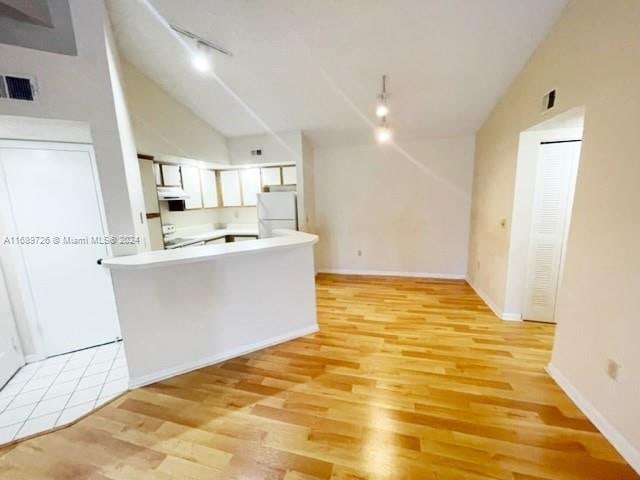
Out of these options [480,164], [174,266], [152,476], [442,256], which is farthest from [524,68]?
[152,476]

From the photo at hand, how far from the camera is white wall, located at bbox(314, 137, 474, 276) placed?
4242 millimetres

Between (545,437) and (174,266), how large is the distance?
274cm

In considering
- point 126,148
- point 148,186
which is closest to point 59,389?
point 126,148

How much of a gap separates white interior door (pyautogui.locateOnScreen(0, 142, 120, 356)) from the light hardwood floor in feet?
4.29

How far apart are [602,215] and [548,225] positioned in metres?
1.31

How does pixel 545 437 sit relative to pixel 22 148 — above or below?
below

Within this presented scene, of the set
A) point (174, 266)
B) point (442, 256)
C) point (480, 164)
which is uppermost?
point (480, 164)

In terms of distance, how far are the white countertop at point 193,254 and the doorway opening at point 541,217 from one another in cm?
230

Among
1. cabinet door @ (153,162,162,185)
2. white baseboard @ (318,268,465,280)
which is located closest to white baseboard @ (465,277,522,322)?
white baseboard @ (318,268,465,280)

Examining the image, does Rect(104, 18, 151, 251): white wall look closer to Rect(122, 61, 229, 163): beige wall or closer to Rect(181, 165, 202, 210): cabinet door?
Rect(122, 61, 229, 163): beige wall

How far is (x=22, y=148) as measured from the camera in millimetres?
2275

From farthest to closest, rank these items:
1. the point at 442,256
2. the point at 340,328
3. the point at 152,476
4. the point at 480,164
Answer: the point at 442,256 < the point at 480,164 < the point at 340,328 < the point at 152,476

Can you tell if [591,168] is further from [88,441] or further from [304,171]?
[88,441]

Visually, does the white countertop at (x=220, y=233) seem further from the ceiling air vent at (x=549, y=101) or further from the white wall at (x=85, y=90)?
the ceiling air vent at (x=549, y=101)
